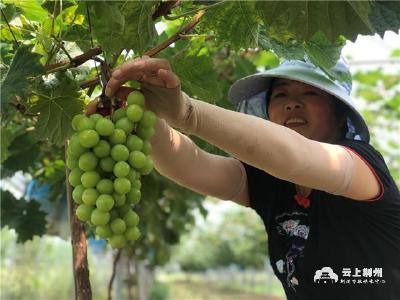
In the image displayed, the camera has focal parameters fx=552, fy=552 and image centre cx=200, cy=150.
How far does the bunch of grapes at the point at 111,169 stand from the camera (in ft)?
3.49

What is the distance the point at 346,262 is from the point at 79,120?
1050mm

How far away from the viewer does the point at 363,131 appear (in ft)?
6.38

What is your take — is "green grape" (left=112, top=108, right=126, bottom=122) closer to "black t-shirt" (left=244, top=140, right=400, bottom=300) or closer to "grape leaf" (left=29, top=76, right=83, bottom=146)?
"grape leaf" (left=29, top=76, right=83, bottom=146)

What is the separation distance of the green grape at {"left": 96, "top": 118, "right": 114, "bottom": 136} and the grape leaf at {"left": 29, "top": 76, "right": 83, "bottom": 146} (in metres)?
0.44

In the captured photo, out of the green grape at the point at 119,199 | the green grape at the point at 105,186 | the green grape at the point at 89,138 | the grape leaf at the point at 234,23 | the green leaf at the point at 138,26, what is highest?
the grape leaf at the point at 234,23

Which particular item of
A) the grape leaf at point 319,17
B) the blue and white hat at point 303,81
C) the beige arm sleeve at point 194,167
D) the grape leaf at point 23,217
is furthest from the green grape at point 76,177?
the grape leaf at point 23,217

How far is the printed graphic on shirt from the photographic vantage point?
1.88 m

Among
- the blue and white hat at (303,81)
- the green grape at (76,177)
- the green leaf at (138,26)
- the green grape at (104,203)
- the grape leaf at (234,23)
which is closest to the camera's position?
the green grape at (104,203)

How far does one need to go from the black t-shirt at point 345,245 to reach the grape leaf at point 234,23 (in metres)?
0.45

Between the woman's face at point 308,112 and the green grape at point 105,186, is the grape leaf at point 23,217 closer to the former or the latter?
the woman's face at point 308,112

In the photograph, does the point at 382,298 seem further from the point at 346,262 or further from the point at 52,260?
the point at 52,260

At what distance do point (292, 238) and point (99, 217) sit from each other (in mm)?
1026

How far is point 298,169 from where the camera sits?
1418 millimetres

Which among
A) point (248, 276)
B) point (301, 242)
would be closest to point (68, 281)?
point (301, 242)
